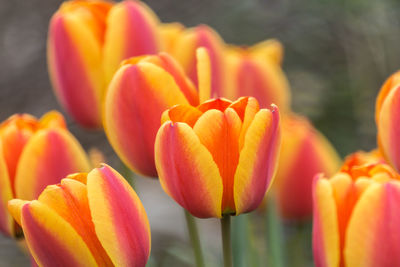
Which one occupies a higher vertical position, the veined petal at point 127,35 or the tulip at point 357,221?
the veined petal at point 127,35

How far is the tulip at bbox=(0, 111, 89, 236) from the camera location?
47 centimetres

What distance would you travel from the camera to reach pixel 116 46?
1.80 feet

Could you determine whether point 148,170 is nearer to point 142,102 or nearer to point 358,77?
point 142,102

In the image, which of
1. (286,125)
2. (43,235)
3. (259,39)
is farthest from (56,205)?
(259,39)

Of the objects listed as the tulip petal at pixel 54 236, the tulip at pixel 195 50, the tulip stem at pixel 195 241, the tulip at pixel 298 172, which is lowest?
the tulip at pixel 298 172

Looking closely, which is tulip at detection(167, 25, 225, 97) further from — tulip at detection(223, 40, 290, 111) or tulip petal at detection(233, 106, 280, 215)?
tulip petal at detection(233, 106, 280, 215)

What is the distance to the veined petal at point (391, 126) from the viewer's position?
411mm

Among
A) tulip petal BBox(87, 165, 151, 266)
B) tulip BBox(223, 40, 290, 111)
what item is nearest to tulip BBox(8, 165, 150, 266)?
tulip petal BBox(87, 165, 151, 266)

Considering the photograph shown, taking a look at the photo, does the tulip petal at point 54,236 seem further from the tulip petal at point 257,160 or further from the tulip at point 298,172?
the tulip at point 298,172

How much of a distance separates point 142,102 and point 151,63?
0.02 meters

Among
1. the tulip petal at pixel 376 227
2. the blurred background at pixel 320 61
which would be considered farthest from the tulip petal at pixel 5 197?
the blurred background at pixel 320 61

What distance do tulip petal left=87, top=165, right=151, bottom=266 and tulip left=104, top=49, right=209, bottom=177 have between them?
0.06m

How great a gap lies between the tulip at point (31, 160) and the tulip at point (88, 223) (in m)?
0.08

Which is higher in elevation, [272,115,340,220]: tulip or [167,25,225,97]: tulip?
[167,25,225,97]: tulip
